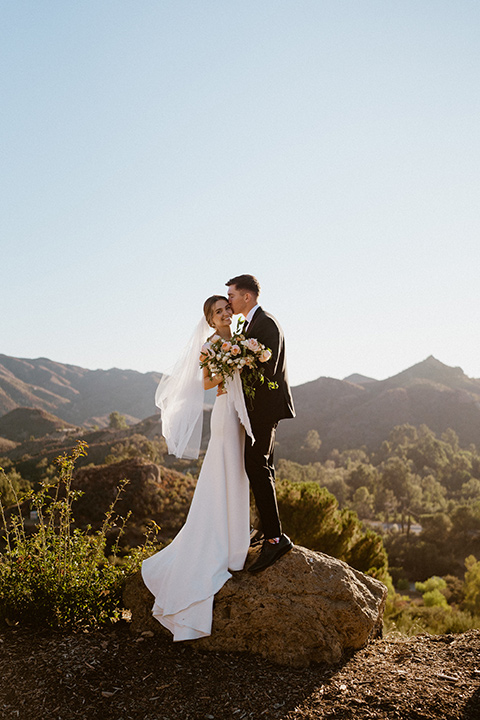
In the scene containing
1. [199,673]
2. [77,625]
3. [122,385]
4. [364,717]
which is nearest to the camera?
[364,717]

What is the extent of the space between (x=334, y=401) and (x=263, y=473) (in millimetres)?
93516

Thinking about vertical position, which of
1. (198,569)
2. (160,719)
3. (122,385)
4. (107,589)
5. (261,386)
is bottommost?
(160,719)

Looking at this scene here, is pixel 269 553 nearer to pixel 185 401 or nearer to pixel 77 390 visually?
pixel 185 401

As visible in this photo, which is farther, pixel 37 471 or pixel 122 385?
pixel 122 385

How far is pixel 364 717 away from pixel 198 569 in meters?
1.77

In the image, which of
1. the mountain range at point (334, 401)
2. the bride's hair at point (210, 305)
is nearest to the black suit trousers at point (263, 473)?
the bride's hair at point (210, 305)

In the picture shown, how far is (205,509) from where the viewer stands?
15.4 feet

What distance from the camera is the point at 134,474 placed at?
19.6 m

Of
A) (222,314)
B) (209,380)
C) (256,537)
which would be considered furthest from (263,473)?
(222,314)

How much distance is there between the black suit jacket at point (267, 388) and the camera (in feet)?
15.2


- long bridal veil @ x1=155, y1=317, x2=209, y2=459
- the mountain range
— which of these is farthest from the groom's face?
the mountain range

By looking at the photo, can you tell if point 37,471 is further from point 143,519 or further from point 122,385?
point 122,385

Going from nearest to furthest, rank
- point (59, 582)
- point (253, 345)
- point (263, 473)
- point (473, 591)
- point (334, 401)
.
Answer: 1. point (253, 345)
2. point (263, 473)
3. point (59, 582)
4. point (473, 591)
5. point (334, 401)

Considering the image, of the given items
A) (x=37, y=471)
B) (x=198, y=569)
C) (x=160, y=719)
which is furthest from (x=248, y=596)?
(x=37, y=471)
